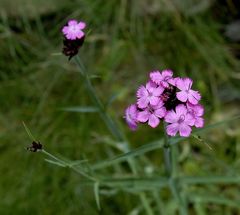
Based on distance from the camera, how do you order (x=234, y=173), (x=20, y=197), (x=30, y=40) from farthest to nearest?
(x=30, y=40) < (x=20, y=197) < (x=234, y=173)

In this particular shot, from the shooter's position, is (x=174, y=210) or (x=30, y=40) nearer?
(x=174, y=210)

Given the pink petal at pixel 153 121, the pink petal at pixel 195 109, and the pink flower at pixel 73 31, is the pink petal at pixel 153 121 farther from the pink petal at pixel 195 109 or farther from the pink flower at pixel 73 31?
the pink flower at pixel 73 31

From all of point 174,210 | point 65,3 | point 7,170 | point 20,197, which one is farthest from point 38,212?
point 65,3

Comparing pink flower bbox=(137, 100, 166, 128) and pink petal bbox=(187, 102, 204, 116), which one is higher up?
pink petal bbox=(187, 102, 204, 116)

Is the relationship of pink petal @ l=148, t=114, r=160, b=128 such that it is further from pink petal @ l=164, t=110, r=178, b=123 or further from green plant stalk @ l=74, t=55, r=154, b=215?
green plant stalk @ l=74, t=55, r=154, b=215

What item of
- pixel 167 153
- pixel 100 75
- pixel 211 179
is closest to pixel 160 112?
pixel 167 153

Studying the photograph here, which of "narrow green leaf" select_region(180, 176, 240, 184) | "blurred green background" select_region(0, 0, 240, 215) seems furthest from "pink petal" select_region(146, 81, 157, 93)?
"blurred green background" select_region(0, 0, 240, 215)

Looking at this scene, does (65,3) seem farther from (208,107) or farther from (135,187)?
(135,187)
